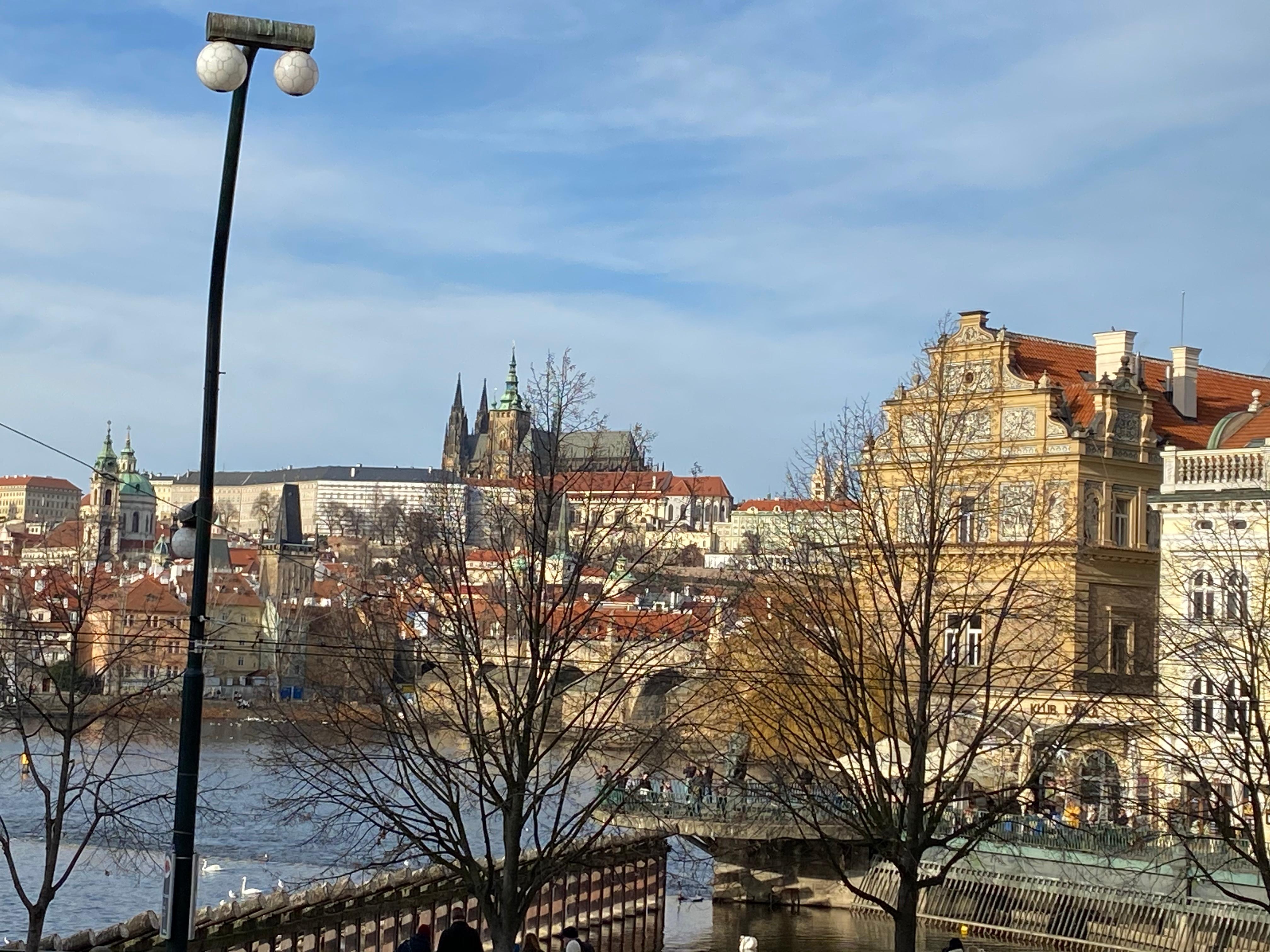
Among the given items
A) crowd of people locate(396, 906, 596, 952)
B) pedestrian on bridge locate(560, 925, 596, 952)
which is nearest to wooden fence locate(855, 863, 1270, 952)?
crowd of people locate(396, 906, 596, 952)

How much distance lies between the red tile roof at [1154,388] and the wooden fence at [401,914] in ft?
45.4

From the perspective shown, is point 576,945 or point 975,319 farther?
point 975,319

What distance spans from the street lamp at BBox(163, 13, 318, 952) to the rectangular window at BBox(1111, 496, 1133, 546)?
31120 millimetres

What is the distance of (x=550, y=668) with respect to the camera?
19703 mm

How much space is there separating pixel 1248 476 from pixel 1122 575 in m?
6.10

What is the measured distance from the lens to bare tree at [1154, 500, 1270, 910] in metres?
20.8

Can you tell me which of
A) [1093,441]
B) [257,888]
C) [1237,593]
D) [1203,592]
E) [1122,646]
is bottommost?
[257,888]

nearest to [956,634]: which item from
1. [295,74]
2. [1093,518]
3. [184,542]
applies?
[184,542]

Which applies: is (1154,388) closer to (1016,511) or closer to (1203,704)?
(1203,704)

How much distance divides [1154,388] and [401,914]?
23.4 metres

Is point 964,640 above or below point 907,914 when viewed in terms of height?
above

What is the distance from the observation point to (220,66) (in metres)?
9.81

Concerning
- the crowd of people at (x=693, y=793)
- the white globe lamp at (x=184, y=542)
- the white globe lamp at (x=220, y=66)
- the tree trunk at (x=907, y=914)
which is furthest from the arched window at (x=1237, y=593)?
the white globe lamp at (x=220, y=66)

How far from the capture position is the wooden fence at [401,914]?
75.4ft
